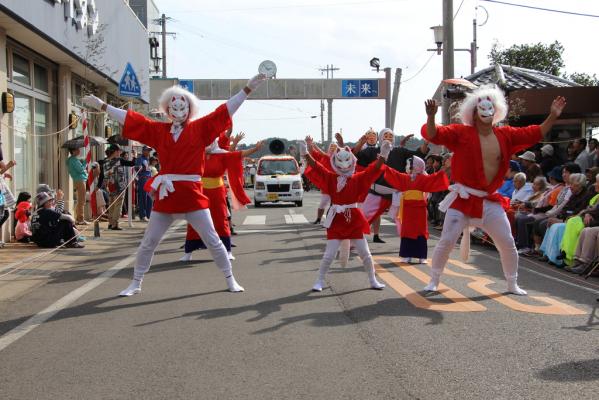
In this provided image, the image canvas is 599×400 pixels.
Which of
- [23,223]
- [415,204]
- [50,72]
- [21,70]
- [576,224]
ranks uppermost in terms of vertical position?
[50,72]

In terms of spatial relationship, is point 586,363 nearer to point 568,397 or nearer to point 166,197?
point 568,397

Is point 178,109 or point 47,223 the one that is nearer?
point 178,109

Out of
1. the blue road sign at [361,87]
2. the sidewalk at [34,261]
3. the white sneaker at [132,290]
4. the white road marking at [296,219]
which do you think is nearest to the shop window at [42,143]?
the sidewalk at [34,261]

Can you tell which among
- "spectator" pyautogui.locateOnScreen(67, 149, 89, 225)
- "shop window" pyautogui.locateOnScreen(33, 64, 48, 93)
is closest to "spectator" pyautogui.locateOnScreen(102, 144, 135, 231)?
"spectator" pyautogui.locateOnScreen(67, 149, 89, 225)

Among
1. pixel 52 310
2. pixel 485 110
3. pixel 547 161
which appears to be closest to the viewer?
pixel 52 310

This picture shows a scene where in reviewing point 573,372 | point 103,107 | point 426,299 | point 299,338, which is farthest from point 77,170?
point 573,372

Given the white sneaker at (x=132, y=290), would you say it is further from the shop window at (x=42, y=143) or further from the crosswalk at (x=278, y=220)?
the crosswalk at (x=278, y=220)

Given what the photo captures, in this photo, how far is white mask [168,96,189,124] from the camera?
7562 millimetres

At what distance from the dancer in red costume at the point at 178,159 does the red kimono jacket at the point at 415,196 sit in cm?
313

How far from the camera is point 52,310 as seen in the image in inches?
268

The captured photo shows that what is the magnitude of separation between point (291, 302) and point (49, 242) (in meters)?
6.51

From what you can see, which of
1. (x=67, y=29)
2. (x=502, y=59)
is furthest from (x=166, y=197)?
(x=502, y=59)

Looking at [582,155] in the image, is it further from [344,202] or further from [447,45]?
[344,202]

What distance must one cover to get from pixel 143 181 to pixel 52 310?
11.8 metres
